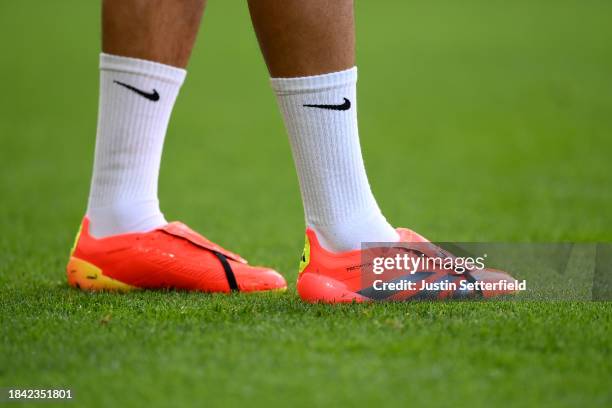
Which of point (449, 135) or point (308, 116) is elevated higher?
point (449, 135)

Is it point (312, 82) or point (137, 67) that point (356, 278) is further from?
point (137, 67)

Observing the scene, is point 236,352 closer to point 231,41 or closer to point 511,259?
point 511,259

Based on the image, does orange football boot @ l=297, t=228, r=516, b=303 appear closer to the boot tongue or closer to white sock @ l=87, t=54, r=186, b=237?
the boot tongue

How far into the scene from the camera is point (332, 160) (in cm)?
176

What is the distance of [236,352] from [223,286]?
2.07 feet

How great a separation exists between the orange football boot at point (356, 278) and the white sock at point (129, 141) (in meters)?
0.43

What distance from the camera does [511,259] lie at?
2191mm

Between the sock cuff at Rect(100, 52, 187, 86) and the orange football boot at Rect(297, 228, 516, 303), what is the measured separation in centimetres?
49

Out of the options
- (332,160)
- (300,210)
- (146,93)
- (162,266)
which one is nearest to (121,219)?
(162,266)

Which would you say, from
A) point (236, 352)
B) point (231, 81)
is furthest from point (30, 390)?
point (231, 81)

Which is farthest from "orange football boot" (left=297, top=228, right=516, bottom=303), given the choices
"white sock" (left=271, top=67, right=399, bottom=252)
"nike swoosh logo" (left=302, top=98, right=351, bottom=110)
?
"nike swoosh logo" (left=302, top=98, right=351, bottom=110)

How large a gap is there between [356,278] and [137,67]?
2.06 feet

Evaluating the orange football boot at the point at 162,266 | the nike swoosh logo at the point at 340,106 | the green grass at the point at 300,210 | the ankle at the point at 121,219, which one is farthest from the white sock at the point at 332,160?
the ankle at the point at 121,219

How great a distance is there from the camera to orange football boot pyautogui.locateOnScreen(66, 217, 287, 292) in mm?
1997
